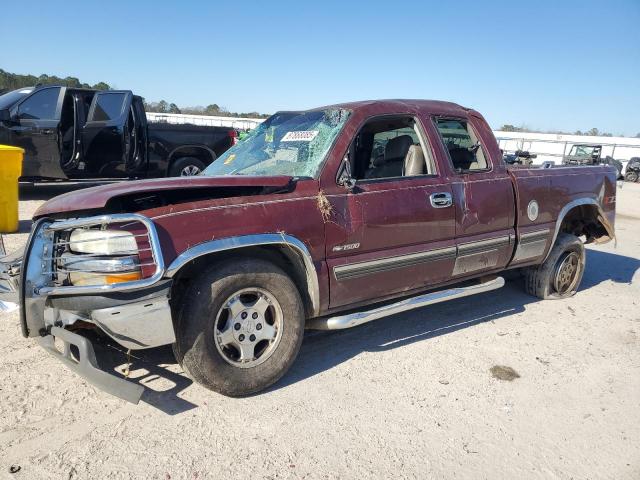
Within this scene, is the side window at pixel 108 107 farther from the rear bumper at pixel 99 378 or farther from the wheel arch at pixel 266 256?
the rear bumper at pixel 99 378

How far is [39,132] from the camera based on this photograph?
8922mm

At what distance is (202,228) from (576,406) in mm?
2631

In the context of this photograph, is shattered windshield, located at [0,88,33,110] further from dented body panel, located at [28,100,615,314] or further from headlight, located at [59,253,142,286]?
headlight, located at [59,253,142,286]

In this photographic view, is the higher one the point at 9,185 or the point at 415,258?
the point at 9,185

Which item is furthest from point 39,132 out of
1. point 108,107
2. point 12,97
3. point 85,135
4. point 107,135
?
point 108,107

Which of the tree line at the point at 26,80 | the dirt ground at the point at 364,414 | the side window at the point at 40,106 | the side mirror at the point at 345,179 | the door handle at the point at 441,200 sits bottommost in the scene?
the dirt ground at the point at 364,414

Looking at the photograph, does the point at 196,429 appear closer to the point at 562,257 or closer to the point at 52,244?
the point at 52,244

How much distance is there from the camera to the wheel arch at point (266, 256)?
9.21 ft

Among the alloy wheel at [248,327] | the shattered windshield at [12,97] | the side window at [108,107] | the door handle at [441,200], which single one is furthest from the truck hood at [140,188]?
the shattered windshield at [12,97]

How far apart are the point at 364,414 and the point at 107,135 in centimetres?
827

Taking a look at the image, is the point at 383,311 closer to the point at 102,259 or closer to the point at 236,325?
the point at 236,325

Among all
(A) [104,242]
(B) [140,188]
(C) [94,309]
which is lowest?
(C) [94,309]

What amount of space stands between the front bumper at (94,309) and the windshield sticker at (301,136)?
154 centimetres

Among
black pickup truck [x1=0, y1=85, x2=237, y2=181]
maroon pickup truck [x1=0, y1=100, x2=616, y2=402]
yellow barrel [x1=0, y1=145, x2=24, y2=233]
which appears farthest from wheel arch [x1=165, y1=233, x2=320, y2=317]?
black pickup truck [x1=0, y1=85, x2=237, y2=181]
